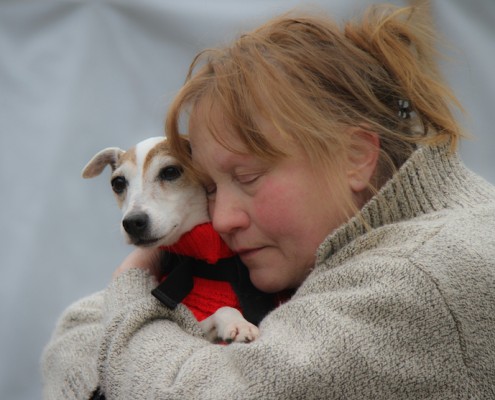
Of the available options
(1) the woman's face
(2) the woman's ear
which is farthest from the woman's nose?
(2) the woman's ear

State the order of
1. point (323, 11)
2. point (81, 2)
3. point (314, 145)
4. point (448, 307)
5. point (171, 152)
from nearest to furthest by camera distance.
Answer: point (448, 307) → point (314, 145) → point (323, 11) → point (171, 152) → point (81, 2)

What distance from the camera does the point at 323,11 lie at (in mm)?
1372

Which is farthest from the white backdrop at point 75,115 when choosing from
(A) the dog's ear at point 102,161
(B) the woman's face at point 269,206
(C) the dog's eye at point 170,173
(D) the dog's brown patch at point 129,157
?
(B) the woman's face at point 269,206

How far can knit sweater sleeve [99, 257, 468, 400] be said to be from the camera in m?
0.91

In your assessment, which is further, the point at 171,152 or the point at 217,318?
the point at 171,152

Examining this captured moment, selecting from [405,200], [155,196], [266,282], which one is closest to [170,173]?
[155,196]

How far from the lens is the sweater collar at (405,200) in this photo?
113cm

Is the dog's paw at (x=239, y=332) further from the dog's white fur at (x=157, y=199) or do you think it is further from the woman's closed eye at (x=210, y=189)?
the woman's closed eye at (x=210, y=189)

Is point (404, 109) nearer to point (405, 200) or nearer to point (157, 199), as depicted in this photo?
point (405, 200)

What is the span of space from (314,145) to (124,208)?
70cm

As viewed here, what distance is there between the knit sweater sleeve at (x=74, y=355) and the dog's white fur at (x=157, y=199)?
224mm

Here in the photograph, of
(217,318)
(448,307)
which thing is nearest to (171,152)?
(217,318)

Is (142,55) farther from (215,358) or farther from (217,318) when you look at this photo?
(215,358)

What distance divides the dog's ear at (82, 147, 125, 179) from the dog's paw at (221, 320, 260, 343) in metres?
0.74
